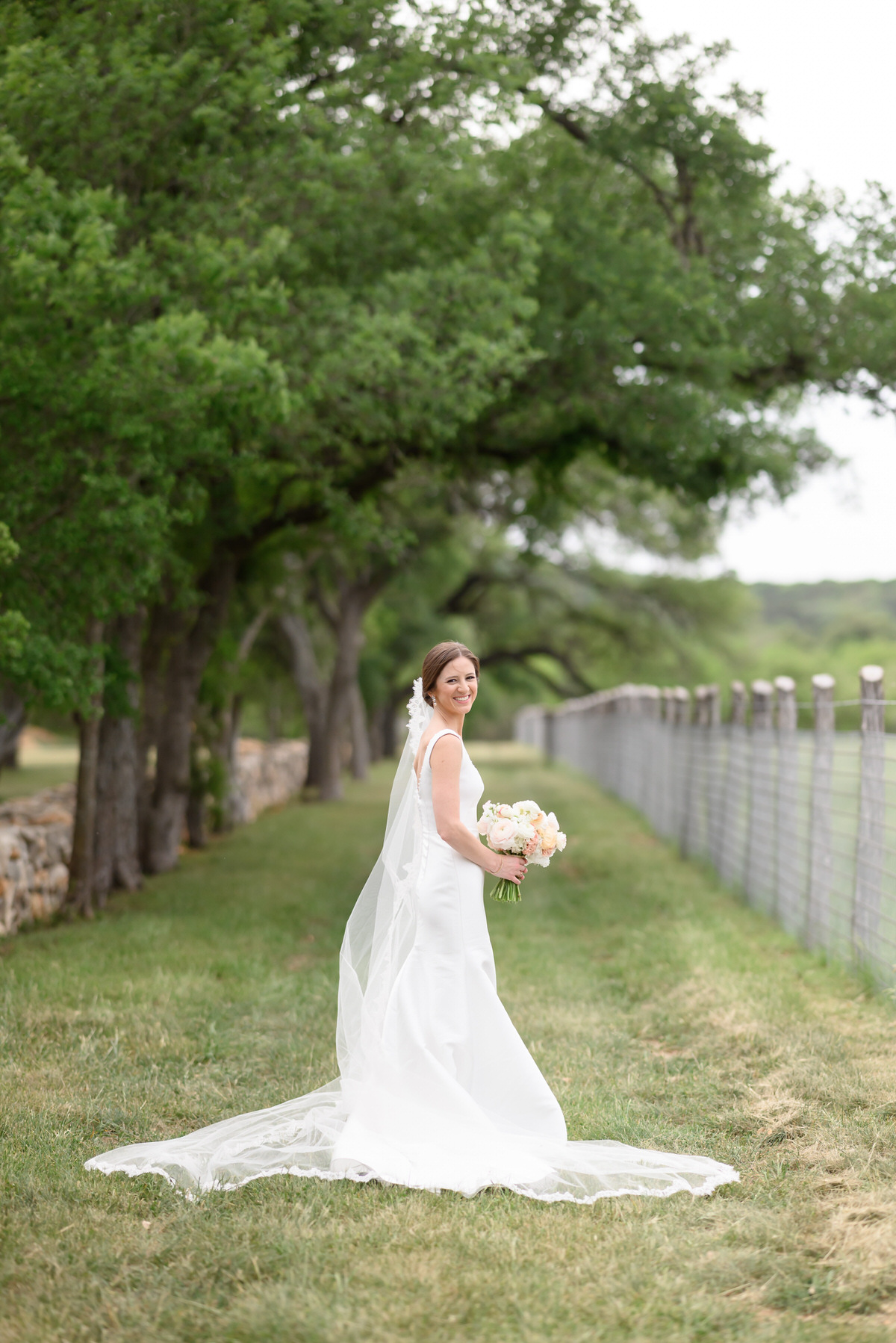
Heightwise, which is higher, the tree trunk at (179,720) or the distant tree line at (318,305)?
the distant tree line at (318,305)

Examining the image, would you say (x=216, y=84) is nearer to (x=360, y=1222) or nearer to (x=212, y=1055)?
(x=212, y=1055)

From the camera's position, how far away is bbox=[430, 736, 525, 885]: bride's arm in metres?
5.36

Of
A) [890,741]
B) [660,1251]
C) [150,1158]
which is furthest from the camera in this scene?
[890,741]

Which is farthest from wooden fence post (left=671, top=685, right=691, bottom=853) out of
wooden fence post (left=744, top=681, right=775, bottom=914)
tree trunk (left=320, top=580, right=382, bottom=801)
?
tree trunk (left=320, top=580, right=382, bottom=801)

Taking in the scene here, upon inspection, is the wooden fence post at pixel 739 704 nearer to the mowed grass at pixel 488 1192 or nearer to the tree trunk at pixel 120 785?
the mowed grass at pixel 488 1192

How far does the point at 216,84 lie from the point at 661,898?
28.9 feet

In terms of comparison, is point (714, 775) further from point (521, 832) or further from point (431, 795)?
point (431, 795)

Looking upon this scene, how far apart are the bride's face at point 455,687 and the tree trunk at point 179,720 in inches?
407

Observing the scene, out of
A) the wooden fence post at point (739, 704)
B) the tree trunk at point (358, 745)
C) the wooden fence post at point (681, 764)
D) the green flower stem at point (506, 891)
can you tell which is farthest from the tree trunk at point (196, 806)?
the tree trunk at point (358, 745)

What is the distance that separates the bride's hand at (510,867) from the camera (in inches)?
213

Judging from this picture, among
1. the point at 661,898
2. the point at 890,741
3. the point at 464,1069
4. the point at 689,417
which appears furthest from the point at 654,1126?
the point at 689,417

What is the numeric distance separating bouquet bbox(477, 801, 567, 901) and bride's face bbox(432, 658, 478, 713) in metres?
0.46

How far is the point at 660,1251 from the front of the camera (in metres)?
4.18

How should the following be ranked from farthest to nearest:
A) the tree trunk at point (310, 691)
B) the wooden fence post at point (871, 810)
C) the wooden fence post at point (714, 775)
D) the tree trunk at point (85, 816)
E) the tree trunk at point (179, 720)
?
the tree trunk at point (310, 691) → the tree trunk at point (179, 720) → the wooden fence post at point (714, 775) → the tree trunk at point (85, 816) → the wooden fence post at point (871, 810)
